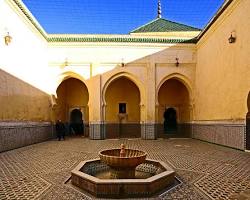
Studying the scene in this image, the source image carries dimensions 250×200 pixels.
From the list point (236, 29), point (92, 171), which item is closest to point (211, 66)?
point (236, 29)

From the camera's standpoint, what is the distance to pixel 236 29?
7152 mm

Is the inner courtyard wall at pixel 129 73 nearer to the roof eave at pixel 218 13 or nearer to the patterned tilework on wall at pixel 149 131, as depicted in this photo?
the patterned tilework on wall at pixel 149 131

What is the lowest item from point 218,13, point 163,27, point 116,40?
point 116,40

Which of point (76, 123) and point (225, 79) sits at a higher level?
point (225, 79)

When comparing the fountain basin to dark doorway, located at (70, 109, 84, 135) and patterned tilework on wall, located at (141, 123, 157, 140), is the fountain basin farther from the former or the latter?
dark doorway, located at (70, 109, 84, 135)

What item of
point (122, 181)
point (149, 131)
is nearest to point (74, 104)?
point (149, 131)

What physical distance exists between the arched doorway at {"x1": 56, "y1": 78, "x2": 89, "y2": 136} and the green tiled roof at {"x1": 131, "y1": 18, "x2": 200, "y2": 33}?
4671mm

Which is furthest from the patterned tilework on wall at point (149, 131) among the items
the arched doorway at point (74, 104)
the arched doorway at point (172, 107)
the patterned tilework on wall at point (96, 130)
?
the arched doorway at point (74, 104)

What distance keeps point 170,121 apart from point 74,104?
4.89 meters

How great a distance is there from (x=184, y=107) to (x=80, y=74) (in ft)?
16.7

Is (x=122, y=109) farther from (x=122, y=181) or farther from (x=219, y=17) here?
(x=122, y=181)

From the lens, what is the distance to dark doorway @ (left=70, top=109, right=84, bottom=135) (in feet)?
42.6

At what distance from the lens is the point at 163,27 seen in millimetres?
14297

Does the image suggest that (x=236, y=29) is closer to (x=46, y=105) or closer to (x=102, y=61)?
(x=102, y=61)
